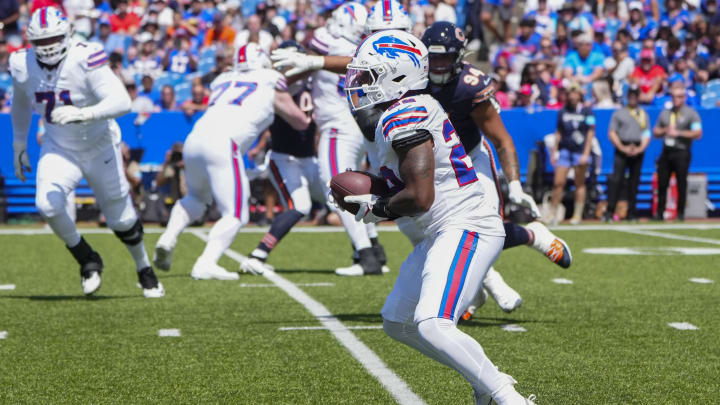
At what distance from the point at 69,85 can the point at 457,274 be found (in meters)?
3.91

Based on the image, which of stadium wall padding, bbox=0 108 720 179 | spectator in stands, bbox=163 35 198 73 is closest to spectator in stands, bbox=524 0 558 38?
stadium wall padding, bbox=0 108 720 179

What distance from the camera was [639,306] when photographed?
6.75 m

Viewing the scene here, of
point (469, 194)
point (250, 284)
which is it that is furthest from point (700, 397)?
point (250, 284)

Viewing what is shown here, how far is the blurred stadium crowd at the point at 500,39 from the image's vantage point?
16.5 m

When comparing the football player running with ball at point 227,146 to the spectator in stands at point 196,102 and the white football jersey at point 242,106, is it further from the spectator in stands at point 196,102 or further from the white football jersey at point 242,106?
the spectator in stands at point 196,102

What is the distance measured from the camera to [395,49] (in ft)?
12.8

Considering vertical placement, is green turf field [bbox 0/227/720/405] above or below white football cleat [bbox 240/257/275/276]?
above

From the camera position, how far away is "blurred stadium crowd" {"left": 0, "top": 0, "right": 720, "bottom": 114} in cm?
1650

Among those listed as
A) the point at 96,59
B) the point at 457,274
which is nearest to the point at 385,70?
the point at 457,274

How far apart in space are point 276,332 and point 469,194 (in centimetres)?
219

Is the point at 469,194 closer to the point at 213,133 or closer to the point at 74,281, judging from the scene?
the point at 213,133

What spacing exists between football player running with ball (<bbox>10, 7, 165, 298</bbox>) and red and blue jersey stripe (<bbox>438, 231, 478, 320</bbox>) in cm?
340

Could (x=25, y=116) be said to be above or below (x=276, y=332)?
above

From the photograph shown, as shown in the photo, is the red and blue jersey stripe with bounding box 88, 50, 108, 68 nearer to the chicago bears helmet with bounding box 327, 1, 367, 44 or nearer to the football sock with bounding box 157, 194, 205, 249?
the football sock with bounding box 157, 194, 205, 249
